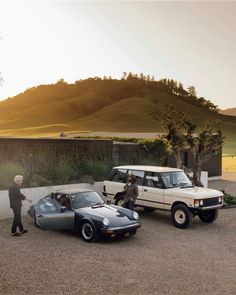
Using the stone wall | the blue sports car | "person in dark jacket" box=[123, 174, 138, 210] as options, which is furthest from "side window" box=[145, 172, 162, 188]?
the stone wall

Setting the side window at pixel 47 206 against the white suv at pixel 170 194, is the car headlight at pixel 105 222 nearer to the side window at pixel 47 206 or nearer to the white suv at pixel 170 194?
the side window at pixel 47 206

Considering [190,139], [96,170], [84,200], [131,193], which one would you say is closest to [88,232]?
[84,200]

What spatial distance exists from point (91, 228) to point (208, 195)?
4771 mm

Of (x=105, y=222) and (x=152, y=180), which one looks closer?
(x=105, y=222)

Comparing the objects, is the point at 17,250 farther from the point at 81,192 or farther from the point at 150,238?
the point at 150,238

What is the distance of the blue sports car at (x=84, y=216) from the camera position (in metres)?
13.5

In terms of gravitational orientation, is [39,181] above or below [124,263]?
above

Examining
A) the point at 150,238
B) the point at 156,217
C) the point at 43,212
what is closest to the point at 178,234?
the point at 150,238

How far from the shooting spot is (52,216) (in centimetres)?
1484

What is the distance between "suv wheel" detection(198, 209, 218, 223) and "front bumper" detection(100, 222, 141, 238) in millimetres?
4190

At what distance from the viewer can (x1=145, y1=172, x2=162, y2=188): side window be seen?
55.5 feet

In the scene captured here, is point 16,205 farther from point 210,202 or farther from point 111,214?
point 210,202

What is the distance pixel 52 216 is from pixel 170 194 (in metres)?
A: 4.39

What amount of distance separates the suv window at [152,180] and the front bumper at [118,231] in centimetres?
327
